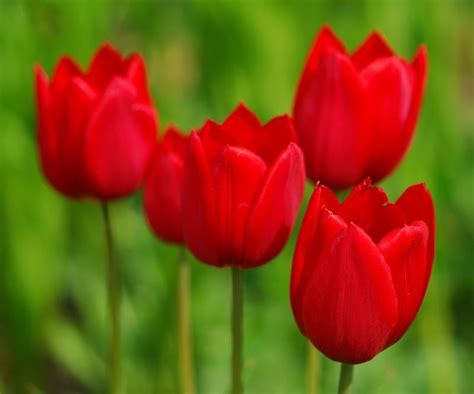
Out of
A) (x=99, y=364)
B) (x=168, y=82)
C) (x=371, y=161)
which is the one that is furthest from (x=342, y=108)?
(x=168, y=82)

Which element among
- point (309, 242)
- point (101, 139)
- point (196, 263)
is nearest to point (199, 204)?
point (309, 242)

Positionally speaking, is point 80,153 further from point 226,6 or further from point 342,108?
point 226,6

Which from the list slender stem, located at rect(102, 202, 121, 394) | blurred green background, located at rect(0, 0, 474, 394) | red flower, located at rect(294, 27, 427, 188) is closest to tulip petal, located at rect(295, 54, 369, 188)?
red flower, located at rect(294, 27, 427, 188)

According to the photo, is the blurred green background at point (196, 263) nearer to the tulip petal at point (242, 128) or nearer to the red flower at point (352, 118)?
the red flower at point (352, 118)

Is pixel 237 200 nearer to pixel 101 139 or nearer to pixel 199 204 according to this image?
pixel 199 204

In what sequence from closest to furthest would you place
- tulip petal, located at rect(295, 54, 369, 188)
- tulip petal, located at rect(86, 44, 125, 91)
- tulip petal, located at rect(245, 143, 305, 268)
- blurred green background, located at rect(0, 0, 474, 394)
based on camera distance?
tulip petal, located at rect(245, 143, 305, 268) → tulip petal, located at rect(295, 54, 369, 188) → tulip petal, located at rect(86, 44, 125, 91) → blurred green background, located at rect(0, 0, 474, 394)

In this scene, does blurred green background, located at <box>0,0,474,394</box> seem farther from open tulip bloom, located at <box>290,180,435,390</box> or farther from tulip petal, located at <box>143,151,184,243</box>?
open tulip bloom, located at <box>290,180,435,390</box>
